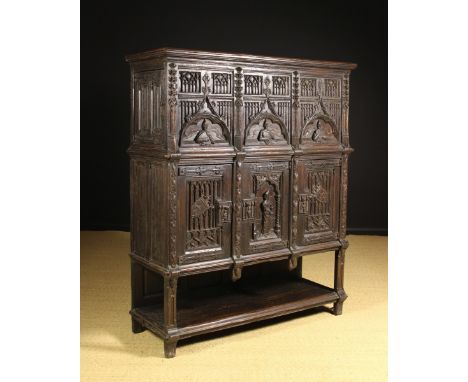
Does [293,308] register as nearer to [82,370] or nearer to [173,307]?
[173,307]

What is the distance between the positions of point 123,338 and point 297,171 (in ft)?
5.28

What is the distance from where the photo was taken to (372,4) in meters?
7.05

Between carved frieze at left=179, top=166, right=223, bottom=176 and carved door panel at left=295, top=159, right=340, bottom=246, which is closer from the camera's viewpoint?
carved frieze at left=179, top=166, right=223, bottom=176

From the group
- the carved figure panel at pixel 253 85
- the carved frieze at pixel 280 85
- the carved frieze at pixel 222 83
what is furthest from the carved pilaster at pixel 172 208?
the carved frieze at pixel 280 85

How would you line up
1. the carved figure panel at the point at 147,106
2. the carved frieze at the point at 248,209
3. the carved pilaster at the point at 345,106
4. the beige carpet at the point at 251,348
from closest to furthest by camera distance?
the beige carpet at the point at 251,348
the carved figure panel at the point at 147,106
the carved frieze at the point at 248,209
the carved pilaster at the point at 345,106

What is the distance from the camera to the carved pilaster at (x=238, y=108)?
3852 millimetres

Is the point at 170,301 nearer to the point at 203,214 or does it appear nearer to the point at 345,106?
the point at 203,214

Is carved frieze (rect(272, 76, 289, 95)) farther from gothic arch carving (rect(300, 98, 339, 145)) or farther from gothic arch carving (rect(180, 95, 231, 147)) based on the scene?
gothic arch carving (rect(180, 95, 231, 147))

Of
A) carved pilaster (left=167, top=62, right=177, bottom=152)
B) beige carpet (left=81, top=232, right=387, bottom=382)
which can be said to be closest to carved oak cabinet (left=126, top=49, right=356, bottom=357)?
carved pilaster (left=167, top=62, right=177, bottom=152)

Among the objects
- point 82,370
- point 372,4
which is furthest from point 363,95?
point 82,370

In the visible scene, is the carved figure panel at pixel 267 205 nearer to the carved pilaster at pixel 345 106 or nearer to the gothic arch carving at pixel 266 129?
the gothic arch carving at pixel 266 129

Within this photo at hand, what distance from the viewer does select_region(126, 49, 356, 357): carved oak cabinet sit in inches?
145

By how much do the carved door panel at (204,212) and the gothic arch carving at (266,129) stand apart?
0.88ft

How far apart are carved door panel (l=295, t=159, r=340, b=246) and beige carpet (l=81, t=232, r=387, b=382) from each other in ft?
2.01
